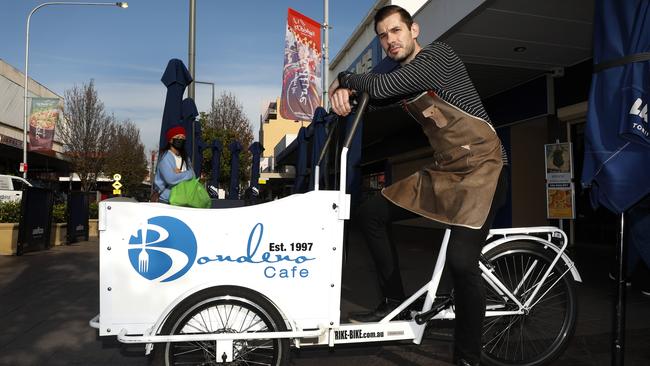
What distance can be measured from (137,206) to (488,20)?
250 inches

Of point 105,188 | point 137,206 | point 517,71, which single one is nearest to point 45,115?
point 517,71

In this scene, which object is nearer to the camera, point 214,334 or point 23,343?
point 214,334

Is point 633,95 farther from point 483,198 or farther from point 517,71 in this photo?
point 517,71

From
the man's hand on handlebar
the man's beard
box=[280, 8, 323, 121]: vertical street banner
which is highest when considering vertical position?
box=[280, 8, 323, 121]: vertical street banner

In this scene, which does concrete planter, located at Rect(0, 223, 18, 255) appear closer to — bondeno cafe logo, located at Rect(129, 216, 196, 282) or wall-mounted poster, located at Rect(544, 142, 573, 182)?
bondeno cafe logo, located at Rect(129, 216, 196, 282)

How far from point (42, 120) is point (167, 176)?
23.3m

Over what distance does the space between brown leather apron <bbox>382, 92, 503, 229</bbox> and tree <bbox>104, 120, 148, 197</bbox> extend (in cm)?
3113

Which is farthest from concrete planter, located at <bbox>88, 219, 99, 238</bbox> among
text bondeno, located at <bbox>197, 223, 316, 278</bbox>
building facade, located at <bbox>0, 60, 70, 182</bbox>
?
building facade, located at <bbox>0, 60, 70, 182</bbox>

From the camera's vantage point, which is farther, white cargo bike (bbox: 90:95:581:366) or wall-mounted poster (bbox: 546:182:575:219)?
wall-mounted poster (bbox: 546:182:575:219)

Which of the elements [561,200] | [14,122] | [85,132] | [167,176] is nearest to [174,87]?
[167,176]

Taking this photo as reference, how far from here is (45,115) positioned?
24.0m

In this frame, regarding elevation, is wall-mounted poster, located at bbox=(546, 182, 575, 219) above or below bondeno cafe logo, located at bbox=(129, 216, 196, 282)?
above

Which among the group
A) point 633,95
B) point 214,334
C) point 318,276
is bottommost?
point 214,334

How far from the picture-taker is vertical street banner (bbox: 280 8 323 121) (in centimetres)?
1234
